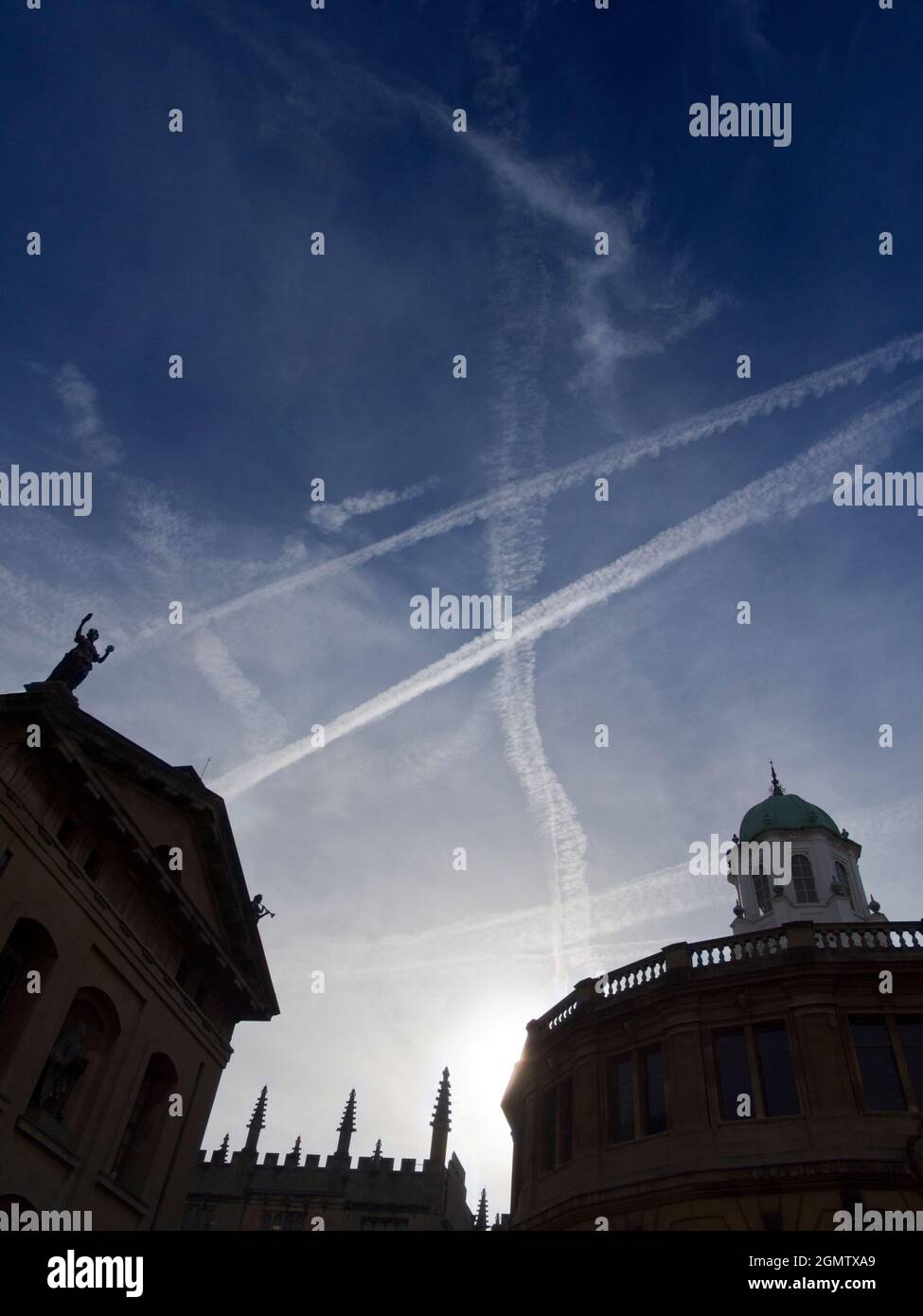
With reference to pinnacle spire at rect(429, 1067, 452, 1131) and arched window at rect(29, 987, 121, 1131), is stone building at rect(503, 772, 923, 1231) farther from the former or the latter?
pinnacle spire at rect(429, 1067, 452, 1131)

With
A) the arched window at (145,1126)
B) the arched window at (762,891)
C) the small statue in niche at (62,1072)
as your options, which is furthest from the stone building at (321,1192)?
the small statue in niche at (62,1072)

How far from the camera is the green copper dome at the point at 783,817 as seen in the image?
161 ft

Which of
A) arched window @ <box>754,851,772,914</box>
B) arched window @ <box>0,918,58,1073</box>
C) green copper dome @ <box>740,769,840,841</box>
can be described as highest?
green copper dome @ <box>740,769,840,841</box>

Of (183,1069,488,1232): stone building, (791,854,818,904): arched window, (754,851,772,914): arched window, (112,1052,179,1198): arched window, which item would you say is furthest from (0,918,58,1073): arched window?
(183,1069,488,1232): stone building

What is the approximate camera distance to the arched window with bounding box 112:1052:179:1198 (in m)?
27.0

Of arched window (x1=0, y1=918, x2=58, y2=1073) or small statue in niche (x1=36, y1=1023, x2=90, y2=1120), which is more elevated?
arched window (x1=0, y1=918, x2=58, y2=1073)

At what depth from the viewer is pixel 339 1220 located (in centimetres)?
6044

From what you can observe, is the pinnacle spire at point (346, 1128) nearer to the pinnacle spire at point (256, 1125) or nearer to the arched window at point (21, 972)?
the pinnacle spire at point (256, 1125)

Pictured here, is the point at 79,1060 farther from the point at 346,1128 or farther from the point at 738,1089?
A: the point at 346,1128

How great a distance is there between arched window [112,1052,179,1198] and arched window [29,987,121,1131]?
278 centimetres

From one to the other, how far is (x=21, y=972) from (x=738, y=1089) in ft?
61.7

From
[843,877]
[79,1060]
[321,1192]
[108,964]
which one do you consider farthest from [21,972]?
[321,1192]

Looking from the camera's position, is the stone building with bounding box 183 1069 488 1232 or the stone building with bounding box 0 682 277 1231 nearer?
the stone building with bounding box 0 682 277 1231

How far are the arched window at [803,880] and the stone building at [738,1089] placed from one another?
22286 millimetres
